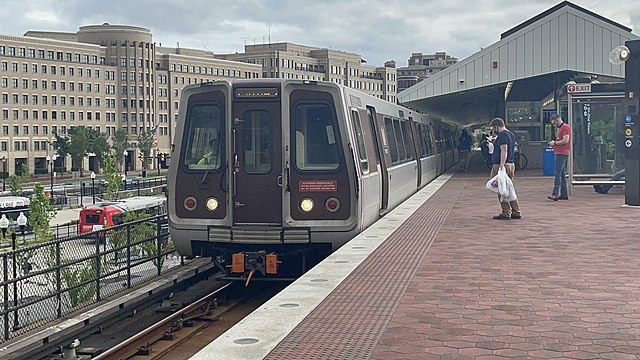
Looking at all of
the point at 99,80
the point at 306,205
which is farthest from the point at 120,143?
the point at 306,205

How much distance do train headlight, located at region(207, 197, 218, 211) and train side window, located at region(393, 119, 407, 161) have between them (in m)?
6.13

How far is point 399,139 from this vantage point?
16766 millimetres

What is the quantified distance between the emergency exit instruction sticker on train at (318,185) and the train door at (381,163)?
2174 mm

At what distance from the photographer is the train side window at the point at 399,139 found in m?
16.4

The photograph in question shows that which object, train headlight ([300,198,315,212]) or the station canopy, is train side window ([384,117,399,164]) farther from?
the station canopy

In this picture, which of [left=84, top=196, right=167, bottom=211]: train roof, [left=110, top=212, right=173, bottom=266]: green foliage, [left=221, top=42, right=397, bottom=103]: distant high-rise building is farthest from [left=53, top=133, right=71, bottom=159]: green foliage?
[left=110, top=212, right=173, bottom=266]: green foliage

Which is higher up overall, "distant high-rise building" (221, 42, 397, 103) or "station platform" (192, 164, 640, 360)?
"distant high-rise building" (221, 42, 397, 103)

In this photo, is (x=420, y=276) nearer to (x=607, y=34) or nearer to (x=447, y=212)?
(x=447, y=212)

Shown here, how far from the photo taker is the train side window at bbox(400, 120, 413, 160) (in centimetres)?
1775

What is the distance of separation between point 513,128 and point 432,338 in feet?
84.9

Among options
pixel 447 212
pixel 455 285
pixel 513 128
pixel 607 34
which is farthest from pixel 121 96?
pixel 455 285

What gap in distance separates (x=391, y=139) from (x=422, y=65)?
168 meters

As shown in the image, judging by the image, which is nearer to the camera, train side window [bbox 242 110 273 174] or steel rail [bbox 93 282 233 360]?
steel rail [bbox 93 282 233 360]

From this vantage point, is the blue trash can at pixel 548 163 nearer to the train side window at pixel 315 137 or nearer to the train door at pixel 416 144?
the train door at pixel 416 144
